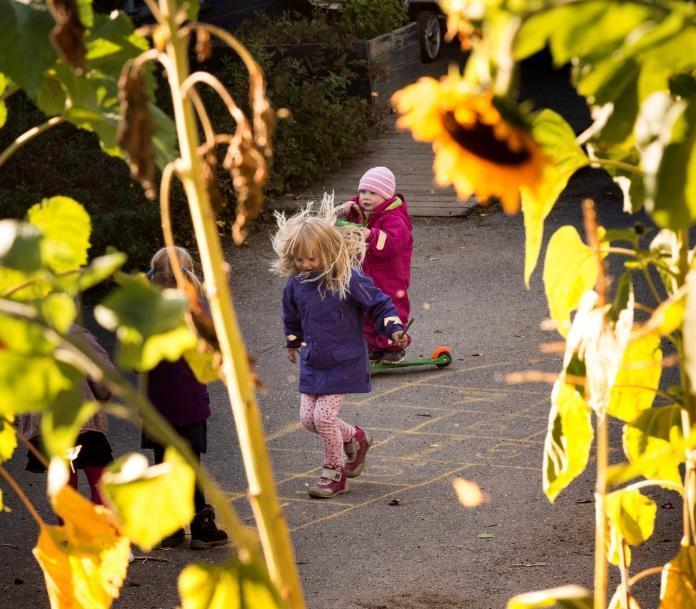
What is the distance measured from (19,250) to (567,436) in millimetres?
1096

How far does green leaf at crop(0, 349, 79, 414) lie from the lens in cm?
110

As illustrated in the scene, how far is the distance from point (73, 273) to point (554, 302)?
1.02m

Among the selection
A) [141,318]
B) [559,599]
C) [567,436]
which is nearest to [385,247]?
[567,436]

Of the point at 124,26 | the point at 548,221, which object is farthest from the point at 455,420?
the point at 124,26

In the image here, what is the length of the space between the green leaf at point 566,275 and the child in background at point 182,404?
408 cm

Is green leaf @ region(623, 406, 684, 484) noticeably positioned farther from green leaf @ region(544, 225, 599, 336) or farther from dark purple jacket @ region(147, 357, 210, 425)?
dark purple jacket @ region(147, 357, 210, 425)

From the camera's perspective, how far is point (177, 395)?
6246mm

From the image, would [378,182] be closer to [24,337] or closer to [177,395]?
[177,395]

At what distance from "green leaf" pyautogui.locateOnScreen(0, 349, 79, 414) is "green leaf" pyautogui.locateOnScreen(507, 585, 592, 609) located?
49 centimetres

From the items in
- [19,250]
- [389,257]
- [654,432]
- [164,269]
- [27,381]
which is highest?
[19,250]

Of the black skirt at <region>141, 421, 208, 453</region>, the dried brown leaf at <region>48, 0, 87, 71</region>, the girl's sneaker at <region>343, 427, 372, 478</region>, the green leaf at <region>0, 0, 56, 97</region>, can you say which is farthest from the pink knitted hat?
the dried brown leaf at <region>48, 0, 87, 71</region>

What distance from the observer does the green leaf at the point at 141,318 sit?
1.08 m

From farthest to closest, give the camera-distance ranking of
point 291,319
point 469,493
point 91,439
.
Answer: point 291,319
point 469,493
point 91,439

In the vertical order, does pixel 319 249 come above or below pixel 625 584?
below
